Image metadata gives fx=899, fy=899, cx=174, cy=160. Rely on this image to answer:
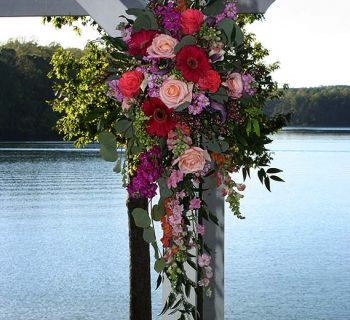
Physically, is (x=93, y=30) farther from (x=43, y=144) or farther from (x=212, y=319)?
(x=43, y=144)

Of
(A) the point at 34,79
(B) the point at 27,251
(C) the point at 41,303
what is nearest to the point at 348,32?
(A) the point at 34,79

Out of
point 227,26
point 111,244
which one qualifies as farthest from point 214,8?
point 111,244

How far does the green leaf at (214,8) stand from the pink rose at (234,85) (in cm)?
20

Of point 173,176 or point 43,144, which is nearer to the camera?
point 173,176

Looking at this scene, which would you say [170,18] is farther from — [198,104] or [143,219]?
[143,219]

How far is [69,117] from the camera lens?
874cm

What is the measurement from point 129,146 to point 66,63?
665cm

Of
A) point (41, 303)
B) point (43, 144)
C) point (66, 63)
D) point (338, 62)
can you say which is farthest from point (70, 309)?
point (338, 62)

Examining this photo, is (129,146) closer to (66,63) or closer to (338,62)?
(66,63)

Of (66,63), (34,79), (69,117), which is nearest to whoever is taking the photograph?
(69,117)

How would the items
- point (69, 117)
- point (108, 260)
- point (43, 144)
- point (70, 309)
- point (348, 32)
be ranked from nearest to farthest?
1. point (69, 117)
2. point (70, 309)
3. point (108, 260)
4. point (43, 144)
5. point (348, 32)

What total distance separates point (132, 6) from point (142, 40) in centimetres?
28

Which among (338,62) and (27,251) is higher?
(338,62)

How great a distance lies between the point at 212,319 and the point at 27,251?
117ft
